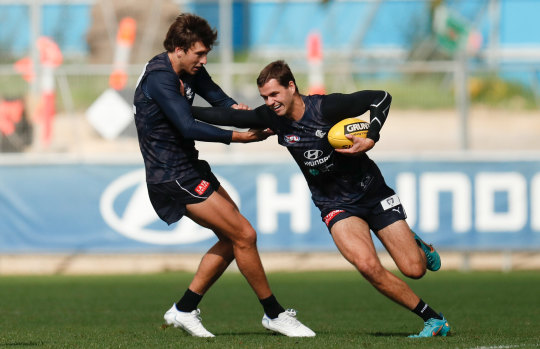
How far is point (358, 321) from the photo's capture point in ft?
33.6

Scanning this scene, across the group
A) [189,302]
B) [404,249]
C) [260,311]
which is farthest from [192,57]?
[260,311]

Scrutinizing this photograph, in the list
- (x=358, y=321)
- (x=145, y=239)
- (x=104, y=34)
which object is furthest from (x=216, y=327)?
(x=104, y=34)

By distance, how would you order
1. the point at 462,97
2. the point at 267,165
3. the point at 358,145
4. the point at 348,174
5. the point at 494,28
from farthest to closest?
the point at 494,28, the point at 462,97, the point at 267,165, the point at 348,174, the point at 358,145

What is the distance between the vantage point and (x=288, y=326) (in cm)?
880

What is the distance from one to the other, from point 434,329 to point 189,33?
3.01 m

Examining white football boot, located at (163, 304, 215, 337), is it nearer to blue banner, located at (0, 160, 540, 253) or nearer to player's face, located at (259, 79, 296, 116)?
player's face, located at (259, 79, 296, 116)

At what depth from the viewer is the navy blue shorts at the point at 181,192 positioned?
8.80 m

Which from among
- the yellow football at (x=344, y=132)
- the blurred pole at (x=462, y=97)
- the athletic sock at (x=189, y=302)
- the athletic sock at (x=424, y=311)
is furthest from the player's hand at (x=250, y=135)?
the blurred pole at (x=462, y=97)

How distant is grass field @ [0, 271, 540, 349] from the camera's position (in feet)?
27.5

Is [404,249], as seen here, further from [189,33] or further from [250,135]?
[189,33]

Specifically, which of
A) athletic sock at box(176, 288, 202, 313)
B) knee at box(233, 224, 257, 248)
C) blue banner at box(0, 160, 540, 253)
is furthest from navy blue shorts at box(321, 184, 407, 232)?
blue banner at box(0, 160, 540, 253)

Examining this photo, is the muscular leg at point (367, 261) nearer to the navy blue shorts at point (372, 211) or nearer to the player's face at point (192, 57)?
Answer: the navy blue shorts at point (372, 211)

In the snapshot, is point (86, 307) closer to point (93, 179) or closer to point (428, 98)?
point (93, 179)

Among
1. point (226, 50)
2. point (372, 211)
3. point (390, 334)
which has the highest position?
point (226, 50)
